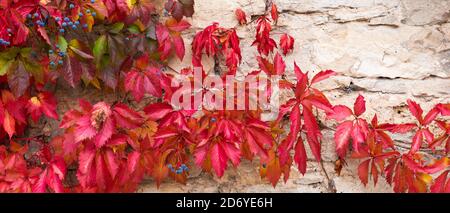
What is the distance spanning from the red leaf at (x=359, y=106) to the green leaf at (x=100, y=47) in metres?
1.02

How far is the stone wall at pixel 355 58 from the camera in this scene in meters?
1.94

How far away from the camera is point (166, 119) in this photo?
1789 millimetres

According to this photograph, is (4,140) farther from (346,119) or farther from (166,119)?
(346,119)

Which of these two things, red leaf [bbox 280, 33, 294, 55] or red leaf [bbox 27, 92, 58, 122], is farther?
red leaf [bbox 280, 33, 294, 55]

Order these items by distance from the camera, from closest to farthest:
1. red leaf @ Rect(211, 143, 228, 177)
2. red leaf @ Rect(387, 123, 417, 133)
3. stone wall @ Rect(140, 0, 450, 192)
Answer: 1. red leaf @ Rect(211, 143, 228, 177)
2. red leaf @ Rect(387, 123, 417, 133)
3. stone wall @ Rect(140, 0, 450, 192)

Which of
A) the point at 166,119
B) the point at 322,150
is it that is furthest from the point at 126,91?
the point at 322,150

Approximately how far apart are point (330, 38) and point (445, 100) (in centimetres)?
53

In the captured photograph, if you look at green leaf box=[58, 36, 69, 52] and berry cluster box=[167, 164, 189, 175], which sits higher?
green leaf box=[58, 36, 69, 52]

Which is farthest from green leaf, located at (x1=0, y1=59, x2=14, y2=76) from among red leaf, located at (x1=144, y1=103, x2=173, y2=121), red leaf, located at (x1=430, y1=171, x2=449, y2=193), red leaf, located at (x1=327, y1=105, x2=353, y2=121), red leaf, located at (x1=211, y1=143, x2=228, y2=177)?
red leaf, located at (x1=430, y1=171, x2=449, y2=193)

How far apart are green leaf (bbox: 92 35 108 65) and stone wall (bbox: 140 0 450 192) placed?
30 centimetres

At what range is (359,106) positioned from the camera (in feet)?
5.98

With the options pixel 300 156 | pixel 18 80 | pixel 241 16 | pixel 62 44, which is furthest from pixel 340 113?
pixel 18 80

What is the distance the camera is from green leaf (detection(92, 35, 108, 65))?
1.87 m

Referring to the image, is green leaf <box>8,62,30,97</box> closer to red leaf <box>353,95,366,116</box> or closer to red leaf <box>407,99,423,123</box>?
red leaf <box>353,95,366,116</box>
